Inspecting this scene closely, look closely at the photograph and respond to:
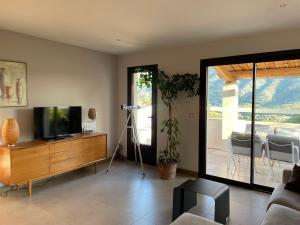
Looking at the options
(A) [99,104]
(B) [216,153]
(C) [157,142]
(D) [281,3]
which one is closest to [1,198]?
(A) [99,104]

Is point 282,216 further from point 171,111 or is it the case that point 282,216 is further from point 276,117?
point 171,111

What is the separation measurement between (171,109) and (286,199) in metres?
2.74

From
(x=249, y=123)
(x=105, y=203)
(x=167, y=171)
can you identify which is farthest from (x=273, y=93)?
(x=105, y=203)

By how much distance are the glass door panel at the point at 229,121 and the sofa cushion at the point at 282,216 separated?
198cm

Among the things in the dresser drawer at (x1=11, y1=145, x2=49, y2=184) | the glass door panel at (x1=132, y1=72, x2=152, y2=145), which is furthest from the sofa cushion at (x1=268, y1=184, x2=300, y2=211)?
the dresser drawer at (x1=11, y1=145, x2=49, y2=184)

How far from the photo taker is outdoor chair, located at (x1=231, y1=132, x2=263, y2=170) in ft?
13.0

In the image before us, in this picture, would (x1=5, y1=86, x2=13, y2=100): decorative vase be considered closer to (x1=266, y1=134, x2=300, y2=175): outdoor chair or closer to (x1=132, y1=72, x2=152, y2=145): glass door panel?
(x1=132, y1=72, x2=152, y2=145): glass door panel

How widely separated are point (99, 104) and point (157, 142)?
1.57 meters

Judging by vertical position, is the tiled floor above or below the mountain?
below

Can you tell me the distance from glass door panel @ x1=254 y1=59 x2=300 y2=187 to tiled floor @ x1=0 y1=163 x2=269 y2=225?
536mm

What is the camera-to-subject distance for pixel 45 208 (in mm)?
3174

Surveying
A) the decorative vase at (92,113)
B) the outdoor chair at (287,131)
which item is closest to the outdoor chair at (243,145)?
the outdoor chair at (287,131)

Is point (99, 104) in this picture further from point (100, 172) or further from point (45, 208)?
point (45, 208)

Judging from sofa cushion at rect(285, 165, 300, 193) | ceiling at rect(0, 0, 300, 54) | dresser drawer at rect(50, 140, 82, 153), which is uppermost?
ceiling at rect(0, 0, 300, 54)
